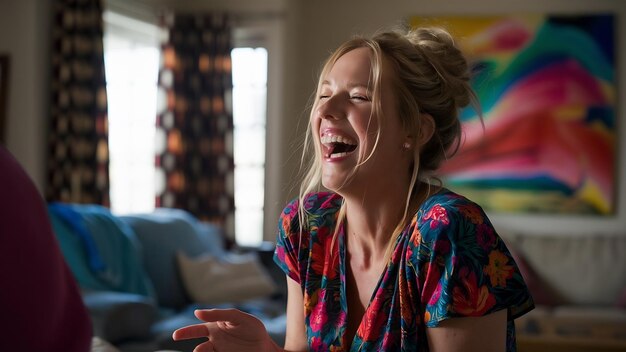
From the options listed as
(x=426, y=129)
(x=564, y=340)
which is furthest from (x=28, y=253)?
(x=564, y=340)

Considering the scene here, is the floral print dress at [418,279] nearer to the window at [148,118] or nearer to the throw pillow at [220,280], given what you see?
the throw pillow at [220,280]

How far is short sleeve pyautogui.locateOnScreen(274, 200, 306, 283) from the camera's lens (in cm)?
172

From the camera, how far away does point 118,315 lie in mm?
3207

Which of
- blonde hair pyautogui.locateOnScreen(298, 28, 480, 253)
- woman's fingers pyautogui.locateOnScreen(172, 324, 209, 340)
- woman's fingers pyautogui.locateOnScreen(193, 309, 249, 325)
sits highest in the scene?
blonde hair pyautogui.locateOnScreen(298, 28, 480, 253)

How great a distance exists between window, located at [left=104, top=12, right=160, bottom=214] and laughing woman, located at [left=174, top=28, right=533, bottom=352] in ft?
13.5

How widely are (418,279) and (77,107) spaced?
12.5 feet

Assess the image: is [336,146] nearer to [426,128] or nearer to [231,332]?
[426,128]

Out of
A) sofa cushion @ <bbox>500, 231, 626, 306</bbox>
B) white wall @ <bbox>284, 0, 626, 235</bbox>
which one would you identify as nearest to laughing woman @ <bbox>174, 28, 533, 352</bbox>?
sofa cushion @ <bbox>500, 231, 626, 306</bbox>

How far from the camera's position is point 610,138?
566 cm

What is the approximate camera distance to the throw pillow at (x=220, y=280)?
4.23 m

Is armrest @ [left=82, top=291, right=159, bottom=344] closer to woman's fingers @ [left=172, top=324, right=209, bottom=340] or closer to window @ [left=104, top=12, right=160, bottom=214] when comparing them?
woman's fingers @ [left=172, top=324, right=209, bottom=340]

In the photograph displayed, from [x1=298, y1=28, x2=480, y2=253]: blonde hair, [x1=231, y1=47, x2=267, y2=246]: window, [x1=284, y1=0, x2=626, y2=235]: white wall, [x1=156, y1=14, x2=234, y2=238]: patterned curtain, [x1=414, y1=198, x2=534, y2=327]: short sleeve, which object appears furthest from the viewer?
[x1=231, y1=47, x2=267, y2=246]: window

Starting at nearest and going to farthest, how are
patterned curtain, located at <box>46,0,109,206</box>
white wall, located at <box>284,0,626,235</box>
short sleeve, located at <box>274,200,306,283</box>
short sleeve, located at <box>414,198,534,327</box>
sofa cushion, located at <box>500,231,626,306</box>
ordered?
short sleeve, located at <box>414,198,534,327</box> → short sleeve, located at <box>274,200,306,283</box> → patterned curtain, located at <box>46,0,109,206</box> → sofa cushion, located at <box>500,231,626,306</box> → white wall, located at <box>284,0,626,235</box>

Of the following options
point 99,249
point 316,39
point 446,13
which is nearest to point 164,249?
point 99,249
